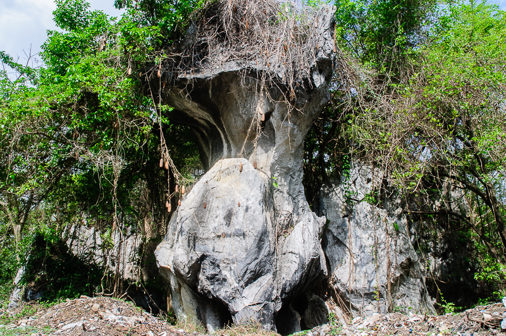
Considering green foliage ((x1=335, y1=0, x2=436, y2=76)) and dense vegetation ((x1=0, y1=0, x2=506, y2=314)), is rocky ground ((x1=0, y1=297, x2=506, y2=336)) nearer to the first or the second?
dense vegetation ((x1=0, y1=0, x2=506, y2=314))

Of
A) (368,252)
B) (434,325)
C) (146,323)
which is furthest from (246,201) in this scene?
(434,325)

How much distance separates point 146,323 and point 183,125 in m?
4.94

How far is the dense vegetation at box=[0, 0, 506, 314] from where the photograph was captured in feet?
21.7

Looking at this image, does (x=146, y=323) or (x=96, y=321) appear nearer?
(x=96, y=321)

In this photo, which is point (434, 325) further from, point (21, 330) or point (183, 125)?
point (183, 125)

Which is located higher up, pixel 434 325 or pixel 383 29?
pixel 383 29

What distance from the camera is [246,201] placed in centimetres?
654

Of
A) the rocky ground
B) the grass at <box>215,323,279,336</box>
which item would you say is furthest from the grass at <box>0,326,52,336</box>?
the grass at <box>215,323,279,336</box>

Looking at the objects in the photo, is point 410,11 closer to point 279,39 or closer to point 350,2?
point 350,2

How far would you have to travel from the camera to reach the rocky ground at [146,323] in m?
4.35

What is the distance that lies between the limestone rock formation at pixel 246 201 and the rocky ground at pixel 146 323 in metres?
0.78

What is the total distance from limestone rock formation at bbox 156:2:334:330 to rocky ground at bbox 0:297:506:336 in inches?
30.8

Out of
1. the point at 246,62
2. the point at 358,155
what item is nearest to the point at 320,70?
the point at 246,62

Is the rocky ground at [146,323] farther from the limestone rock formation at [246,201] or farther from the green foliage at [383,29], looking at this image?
the green foliage at [383,29]
